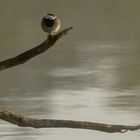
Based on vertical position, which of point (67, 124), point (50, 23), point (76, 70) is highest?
point (76, 70)

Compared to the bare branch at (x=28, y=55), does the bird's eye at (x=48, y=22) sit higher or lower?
higher

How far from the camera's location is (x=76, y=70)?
12.8 ft

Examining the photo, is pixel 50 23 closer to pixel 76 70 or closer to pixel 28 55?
pixel 28 55

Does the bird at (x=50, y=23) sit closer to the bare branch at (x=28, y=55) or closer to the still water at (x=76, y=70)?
the bare branch at (x=28, y=55)

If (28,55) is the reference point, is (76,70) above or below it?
above

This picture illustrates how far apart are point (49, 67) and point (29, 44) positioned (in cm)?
70

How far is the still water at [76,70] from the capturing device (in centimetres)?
284

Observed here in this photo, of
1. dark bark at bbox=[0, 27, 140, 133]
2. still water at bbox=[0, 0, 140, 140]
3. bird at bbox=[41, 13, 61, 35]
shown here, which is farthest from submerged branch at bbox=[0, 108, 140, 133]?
still water at bbox=[0, 0, 140, 140]

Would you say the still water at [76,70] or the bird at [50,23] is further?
the still water at [76,70]

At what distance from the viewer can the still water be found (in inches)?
112

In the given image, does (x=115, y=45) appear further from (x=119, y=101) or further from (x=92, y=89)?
(x=119, y=101)

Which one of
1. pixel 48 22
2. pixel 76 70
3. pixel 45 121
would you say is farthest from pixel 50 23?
pixel 76 70

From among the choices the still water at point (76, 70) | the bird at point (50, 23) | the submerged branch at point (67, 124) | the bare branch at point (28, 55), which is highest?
the still water at point (76, 70)

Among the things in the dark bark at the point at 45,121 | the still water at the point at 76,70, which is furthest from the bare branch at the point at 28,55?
the still water at the point at 76,70
